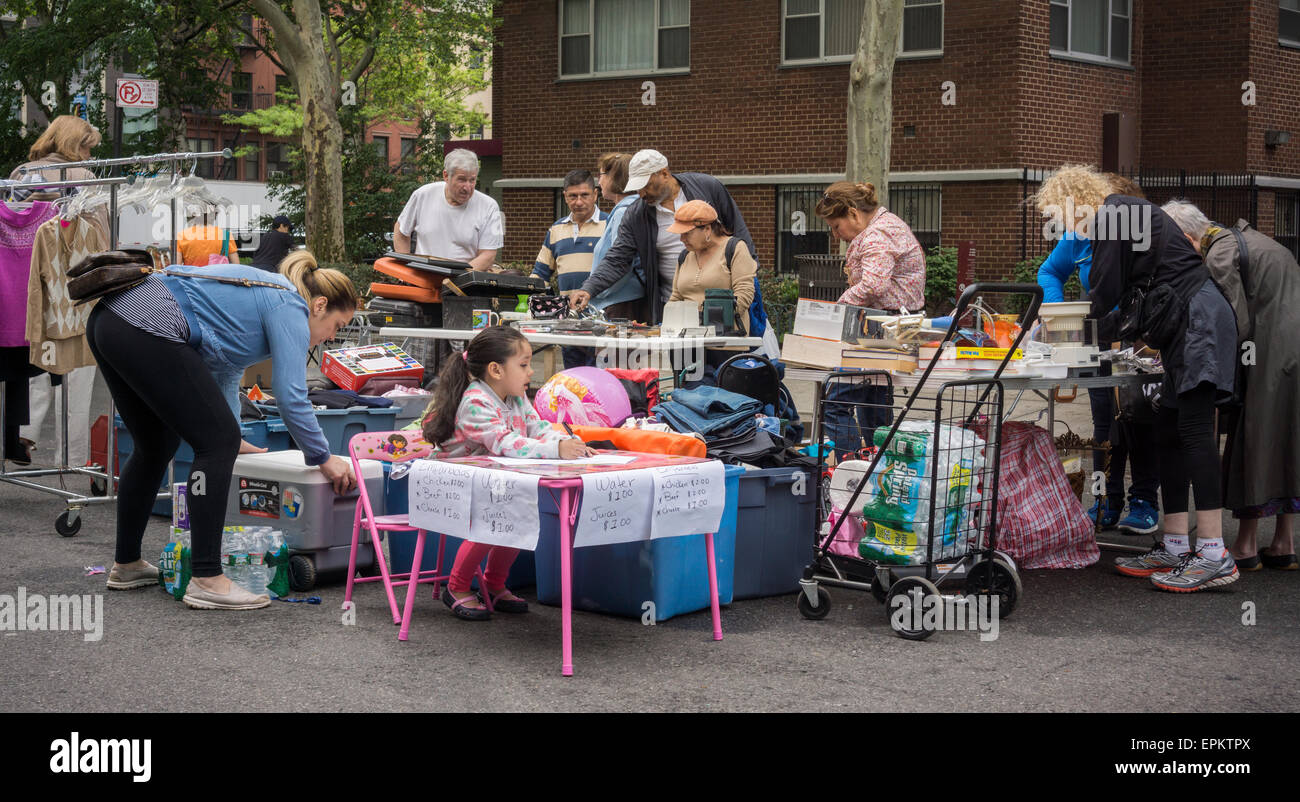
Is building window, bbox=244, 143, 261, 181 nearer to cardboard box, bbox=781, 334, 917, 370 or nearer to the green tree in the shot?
the green tree

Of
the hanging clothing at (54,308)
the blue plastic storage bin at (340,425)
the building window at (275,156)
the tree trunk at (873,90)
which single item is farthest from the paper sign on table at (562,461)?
the building window at (275,156)

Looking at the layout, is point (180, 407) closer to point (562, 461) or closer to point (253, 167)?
point (562, 461)

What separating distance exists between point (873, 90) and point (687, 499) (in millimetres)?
9939

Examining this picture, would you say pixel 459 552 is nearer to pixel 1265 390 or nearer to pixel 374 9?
pixel 1265 390

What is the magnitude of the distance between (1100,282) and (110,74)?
1047 inches

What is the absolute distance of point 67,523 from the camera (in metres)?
8.25

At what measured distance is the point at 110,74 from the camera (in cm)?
2938

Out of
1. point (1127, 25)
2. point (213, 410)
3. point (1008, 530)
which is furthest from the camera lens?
point (1127, 25)

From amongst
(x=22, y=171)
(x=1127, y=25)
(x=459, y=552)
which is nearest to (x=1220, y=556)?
(x=459, y=552)

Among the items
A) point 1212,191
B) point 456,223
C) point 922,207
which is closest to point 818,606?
point 456,223

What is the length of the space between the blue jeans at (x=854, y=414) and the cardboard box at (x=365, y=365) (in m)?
3.17

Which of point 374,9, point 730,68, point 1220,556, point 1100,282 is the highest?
point 374,9

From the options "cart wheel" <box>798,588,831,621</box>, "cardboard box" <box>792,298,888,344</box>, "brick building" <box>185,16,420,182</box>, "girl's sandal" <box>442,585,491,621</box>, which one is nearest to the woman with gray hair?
"cardboard box" <box>792,298,888,344</box>

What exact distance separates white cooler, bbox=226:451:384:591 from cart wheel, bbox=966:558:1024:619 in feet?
9.42
